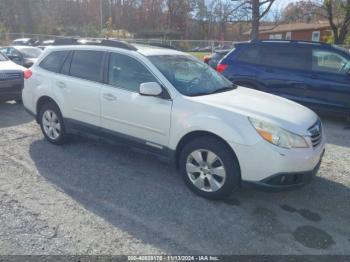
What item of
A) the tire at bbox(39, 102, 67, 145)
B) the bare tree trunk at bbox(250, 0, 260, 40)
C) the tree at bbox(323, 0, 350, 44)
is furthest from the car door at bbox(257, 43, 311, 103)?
the tree at bbox(323, 0, 350, 44)

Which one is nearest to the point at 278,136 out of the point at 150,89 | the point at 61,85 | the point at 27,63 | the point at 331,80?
the point at 150,89

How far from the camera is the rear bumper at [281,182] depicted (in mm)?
3406

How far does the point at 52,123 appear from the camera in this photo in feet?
17.7

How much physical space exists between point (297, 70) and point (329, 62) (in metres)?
0.66

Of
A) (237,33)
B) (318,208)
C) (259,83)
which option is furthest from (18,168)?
(237,33)

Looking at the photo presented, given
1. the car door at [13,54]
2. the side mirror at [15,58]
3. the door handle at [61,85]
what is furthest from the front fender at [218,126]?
the side mirror at [15,58]

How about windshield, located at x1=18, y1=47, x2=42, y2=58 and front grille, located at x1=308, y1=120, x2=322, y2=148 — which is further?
windshield, located at x1=18, y1=47, x2=42, y2=58

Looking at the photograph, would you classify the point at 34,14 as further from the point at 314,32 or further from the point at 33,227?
the point at 33,227

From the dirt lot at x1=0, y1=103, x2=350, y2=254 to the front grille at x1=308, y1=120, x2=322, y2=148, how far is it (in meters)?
0.72

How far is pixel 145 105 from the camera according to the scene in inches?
162

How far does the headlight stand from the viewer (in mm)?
3387

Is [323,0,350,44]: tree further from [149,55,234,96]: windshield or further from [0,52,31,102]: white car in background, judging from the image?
[149,55,234,96]: windshield

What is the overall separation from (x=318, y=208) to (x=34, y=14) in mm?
48293

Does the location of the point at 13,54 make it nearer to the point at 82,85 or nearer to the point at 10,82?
the point at 10,82
